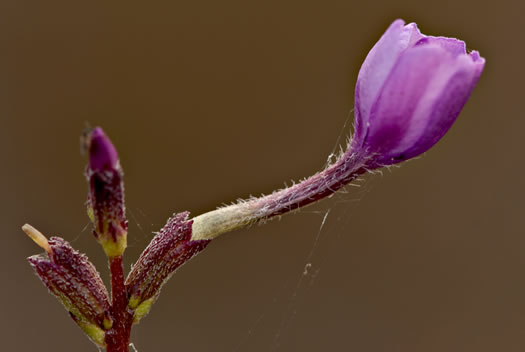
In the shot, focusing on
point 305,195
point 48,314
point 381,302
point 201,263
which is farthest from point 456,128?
point 305,195

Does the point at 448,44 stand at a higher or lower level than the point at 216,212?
higher

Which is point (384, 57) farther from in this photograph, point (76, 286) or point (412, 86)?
point (76, 286)

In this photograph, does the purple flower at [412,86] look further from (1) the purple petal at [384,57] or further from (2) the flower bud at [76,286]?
(2) the flower bud at [76,286]

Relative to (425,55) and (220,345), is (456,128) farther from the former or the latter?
(425,55)

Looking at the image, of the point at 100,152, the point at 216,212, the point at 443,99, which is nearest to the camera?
the point at 100,152

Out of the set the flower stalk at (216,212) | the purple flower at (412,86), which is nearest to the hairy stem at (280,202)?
the flower stalk at (216,212)

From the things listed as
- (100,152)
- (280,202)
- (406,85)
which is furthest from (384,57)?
(100,152)

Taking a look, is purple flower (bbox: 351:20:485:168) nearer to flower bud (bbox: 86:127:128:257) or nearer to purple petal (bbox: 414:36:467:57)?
purple petal (bbox: 414:36:467:57)

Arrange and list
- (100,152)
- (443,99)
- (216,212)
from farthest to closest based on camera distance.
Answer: (216,212), (443,99), (100,152)
